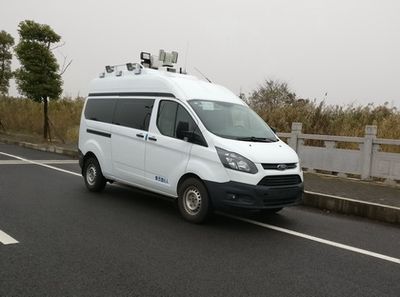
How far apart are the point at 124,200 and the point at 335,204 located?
3.95 meters

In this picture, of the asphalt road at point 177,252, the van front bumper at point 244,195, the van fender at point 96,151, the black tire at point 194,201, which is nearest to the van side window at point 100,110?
the van fender at point 96,151

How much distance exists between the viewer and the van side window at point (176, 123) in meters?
6.69

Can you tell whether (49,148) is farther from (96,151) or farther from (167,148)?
(167,148)

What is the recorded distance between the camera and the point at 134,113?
26.1ft

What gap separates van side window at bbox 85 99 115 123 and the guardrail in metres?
5.93

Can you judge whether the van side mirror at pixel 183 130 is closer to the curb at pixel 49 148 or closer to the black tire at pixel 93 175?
the black tire at pixel 93 175

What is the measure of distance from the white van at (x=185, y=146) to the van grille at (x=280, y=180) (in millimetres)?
14

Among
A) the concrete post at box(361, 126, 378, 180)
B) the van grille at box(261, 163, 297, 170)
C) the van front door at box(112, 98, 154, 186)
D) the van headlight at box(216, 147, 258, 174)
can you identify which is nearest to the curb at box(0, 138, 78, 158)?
the van front door at box(112, 98, 154, 186)

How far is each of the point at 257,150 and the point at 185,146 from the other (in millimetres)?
1128

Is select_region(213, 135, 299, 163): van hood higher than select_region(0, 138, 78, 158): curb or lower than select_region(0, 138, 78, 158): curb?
higher

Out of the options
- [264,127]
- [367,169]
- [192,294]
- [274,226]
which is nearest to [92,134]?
[264,127]

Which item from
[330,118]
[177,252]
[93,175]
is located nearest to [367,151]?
[330,118]

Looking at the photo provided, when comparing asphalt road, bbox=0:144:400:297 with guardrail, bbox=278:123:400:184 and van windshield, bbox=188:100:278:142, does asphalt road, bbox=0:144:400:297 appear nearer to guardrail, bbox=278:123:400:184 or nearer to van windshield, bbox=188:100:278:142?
van windshield, bbox=188:100:278:142

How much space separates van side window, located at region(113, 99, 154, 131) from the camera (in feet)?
25.1
